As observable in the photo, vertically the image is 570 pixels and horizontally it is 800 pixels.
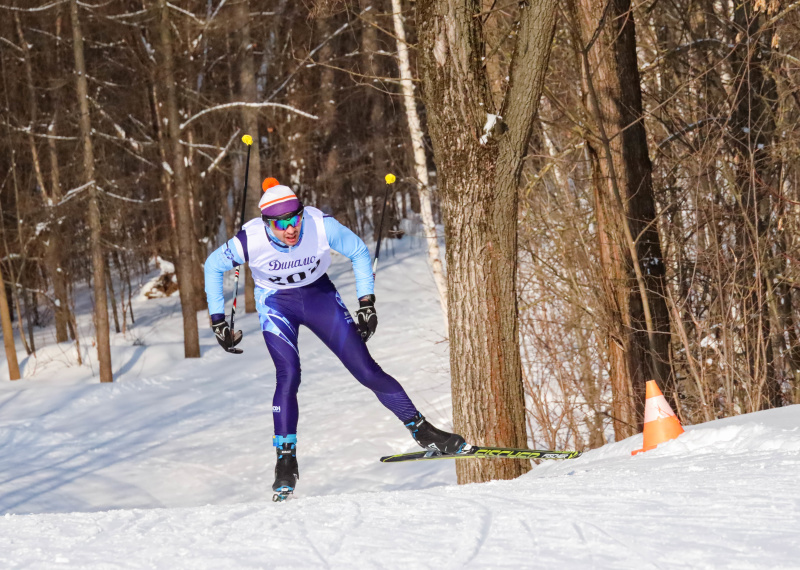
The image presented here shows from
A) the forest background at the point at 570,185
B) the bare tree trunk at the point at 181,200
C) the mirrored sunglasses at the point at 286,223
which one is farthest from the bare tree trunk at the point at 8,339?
the mirrored sunglasses at the point at 286,223

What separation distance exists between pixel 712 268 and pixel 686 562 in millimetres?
5771

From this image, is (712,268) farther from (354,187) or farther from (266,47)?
(354,187)

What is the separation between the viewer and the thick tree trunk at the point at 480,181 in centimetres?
555

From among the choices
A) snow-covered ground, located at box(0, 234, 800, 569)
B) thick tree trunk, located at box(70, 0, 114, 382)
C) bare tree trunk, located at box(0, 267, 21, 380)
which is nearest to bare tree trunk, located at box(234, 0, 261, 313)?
thick tree trunk, located at box(70, 0, 114, 382)

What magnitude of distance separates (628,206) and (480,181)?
2779 mm

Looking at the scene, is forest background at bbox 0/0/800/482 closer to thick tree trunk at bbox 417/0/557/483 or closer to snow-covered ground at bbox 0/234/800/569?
thick tree trunk at bbox 417/0/557/483

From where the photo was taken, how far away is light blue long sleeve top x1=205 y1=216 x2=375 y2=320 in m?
5.40

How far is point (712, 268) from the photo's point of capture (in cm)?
802

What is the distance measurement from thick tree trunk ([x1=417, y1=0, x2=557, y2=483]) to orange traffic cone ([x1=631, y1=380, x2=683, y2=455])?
96 cm

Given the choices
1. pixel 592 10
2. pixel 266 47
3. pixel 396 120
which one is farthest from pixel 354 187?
pixel 592 10

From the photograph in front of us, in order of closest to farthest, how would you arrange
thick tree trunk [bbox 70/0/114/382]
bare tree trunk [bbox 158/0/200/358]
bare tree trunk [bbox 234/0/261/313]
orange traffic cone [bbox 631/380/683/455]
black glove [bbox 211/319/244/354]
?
orange traffic cone [bbox 631/380/683/455]
black glove [bbox 211/319/244/354]
thick tree trunk [bbox 70/0/114/382]
bare tree trunk [bbox 158/0/200/358]
bare tree trunk [bbox 234/0/261/313]

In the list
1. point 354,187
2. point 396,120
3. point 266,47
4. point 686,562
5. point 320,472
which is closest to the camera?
point 686,562

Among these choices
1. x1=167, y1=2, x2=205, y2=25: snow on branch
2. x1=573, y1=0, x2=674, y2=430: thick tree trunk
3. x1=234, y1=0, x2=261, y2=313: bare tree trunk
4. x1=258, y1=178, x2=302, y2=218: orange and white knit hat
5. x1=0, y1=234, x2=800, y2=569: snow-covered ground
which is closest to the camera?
x1=0, y1=234, x2=800, y2=569: snow-covered ground

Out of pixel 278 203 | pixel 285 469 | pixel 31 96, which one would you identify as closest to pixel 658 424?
pixel 285 469
